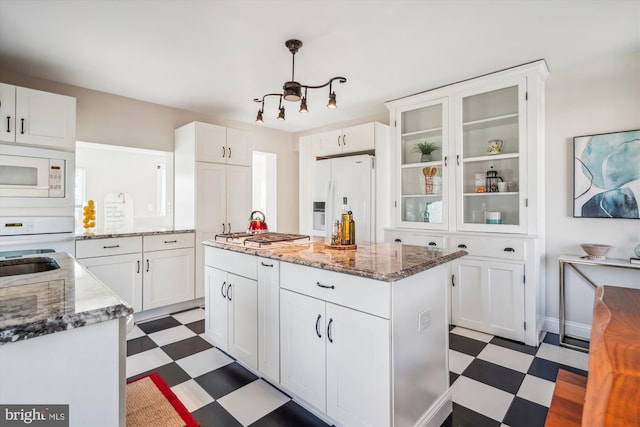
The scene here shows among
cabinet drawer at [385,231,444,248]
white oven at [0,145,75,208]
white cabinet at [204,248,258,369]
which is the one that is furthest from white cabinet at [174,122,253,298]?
cabinet drawer at [385,231,444,248]

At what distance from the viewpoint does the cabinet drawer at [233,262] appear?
2.10 metres

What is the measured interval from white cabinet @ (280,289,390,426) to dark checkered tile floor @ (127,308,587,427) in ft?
0.74

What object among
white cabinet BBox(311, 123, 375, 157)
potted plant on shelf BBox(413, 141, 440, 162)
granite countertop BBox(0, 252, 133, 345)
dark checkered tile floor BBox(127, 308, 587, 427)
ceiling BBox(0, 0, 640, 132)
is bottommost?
dark checkered tile floor BBox(127, 308, 587, 427)

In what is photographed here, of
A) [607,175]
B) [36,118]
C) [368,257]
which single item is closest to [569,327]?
[607,175]

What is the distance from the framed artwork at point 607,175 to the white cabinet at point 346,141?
193 cm

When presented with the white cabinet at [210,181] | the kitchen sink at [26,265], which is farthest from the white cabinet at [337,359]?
the white cabinet at [210,181]

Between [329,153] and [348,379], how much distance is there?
3.05m

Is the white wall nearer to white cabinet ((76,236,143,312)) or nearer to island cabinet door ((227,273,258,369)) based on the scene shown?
island cabinet door ((227,273,258,369))

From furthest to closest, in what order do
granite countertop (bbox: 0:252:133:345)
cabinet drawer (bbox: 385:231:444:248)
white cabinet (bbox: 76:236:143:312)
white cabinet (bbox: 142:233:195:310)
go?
white cabinet (bbox: 142:233:195:310), cabinet drawer (bbox: 385:231:444:248), white cabinet (bbox: 76:236:143:312), granite countertop (bbox: 0:252:133:345)

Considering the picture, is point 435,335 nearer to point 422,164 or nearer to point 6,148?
point 422,164

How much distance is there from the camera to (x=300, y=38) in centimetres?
232

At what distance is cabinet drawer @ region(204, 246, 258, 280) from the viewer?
82.7 inches

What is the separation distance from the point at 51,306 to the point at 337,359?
3.91 feet

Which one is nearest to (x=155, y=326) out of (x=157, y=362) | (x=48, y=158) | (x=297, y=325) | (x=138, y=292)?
(x=138, y=292)
